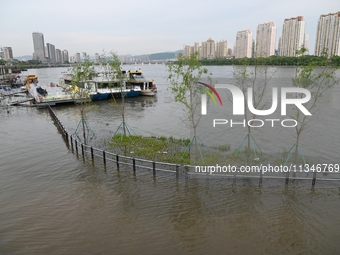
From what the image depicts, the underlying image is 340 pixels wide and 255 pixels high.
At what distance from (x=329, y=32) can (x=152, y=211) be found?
273ft

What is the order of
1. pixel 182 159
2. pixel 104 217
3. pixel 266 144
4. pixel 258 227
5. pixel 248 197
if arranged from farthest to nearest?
pixel 266 144 < pixel 182 159 < pixel 248 197 < pixel 104 217 < pixel 258 227

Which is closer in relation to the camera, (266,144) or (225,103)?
(266,144)

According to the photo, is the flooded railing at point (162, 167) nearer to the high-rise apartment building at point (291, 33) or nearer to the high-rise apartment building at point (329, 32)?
the high-rise apartment building at point (291, 33)

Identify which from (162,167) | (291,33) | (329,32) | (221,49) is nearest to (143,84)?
(162,167)

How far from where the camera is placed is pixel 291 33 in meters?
80.6

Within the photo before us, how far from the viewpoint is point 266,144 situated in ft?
67.7

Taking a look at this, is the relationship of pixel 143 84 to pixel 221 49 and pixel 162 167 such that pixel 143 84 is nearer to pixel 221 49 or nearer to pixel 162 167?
pixel 162 167

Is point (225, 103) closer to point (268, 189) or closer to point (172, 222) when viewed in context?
point (268, 189)

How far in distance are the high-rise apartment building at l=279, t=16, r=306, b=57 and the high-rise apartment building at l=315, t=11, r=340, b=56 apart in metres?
6.53

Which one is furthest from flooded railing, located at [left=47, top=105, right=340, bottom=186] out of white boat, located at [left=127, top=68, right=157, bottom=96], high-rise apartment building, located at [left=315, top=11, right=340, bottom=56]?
high-rise apartment building, located at [left=315, top=11, right=340, bottom=56]

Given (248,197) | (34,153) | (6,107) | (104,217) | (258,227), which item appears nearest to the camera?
(258,227)

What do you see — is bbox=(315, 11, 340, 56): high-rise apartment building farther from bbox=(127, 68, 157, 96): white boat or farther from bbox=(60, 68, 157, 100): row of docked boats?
bbox=(60, 68, 157, 100): row of docked boats

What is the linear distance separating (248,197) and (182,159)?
4.85 m

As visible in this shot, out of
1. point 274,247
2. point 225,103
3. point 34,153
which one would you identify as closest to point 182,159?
point 274,247
